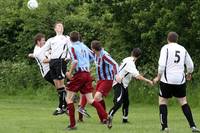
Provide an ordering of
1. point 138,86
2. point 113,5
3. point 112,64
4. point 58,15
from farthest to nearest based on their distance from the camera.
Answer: point 58,15
point 113,5
point 138,86
point 112,64

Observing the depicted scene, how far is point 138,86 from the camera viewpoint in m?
25.6

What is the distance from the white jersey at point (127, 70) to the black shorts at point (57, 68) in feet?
7.71

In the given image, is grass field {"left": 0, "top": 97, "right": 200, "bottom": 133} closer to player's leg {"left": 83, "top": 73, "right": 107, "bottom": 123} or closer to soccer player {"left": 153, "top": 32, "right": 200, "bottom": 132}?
player's leg {"left": 83, "top": 73, "right": 107, "bottom": 123}

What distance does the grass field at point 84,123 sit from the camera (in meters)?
14.2

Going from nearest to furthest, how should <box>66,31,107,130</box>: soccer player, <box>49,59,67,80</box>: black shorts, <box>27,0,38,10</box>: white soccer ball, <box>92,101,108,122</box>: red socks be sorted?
<box>66,31,107,130</box>: soccer player, <box>92,101,108,122</box>: red socks, <box>49,59,67,80</box>: black shorts, <box>27,0,38,10</box>: white soccer ball

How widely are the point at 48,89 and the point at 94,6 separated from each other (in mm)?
4048

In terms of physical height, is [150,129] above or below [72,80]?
below

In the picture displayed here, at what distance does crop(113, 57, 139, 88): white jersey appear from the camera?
622 inches

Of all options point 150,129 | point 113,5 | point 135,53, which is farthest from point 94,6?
point 150,129

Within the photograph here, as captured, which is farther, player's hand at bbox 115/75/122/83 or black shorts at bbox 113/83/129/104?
black shorts at bbox 113/83/129/104

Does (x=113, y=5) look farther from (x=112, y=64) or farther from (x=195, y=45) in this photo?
(x=112, y=64)

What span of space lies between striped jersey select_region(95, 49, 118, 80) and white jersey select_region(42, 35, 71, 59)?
1.77 m

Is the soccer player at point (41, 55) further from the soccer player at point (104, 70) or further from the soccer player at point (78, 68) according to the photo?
the soccer player at point (78, 68)

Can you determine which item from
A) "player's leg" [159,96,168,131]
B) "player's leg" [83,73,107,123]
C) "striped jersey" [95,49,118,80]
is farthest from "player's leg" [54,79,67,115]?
"player's leg" [159,96,168,131]
